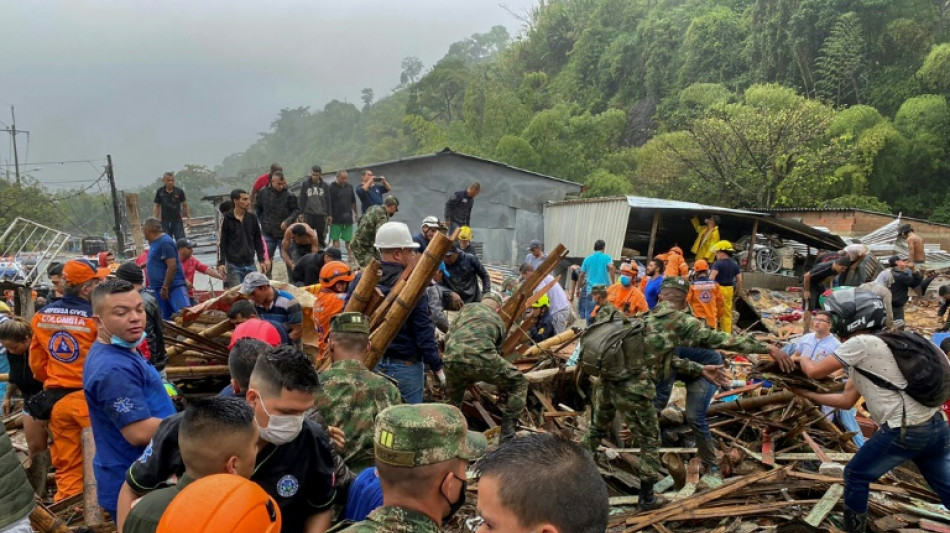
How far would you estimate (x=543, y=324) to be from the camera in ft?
29.9

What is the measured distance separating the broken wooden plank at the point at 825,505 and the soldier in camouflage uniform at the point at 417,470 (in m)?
3.62

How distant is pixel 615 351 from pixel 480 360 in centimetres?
120

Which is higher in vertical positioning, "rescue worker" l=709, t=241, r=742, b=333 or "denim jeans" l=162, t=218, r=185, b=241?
"denim jeans" l=162, t=218, r=185, b=241

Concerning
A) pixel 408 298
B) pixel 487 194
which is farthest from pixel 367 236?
pixel 487 194

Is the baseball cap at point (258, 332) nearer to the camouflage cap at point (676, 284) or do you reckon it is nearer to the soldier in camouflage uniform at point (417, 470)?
the soldier in camouflage uniform at point (417, 470)

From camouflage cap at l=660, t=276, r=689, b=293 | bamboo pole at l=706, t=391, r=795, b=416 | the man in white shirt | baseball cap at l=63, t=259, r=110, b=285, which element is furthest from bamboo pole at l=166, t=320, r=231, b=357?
the man in white shirt

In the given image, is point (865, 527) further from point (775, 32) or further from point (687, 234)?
point (775, 32)

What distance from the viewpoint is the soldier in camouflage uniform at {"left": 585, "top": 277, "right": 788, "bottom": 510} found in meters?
4.89

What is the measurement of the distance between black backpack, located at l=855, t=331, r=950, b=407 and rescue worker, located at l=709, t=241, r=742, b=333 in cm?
721

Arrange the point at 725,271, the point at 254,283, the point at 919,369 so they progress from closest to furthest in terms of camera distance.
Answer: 1. the point at 919,369
2. the point at 254,283
3. the point at 725,271

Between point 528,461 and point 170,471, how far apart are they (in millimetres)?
1560

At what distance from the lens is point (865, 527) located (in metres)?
4.14

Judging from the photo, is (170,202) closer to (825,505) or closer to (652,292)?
(652,292)

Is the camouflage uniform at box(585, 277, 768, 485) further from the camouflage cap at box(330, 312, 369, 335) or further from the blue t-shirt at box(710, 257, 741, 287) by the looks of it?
the blue t-shirt at box(710, 257, 741, 287)
